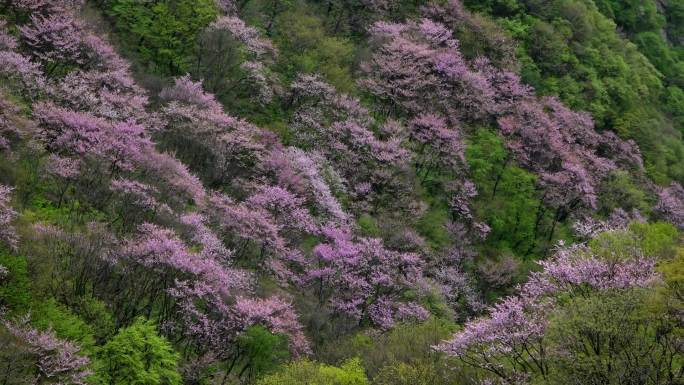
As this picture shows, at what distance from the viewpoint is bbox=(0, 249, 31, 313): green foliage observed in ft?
68.2

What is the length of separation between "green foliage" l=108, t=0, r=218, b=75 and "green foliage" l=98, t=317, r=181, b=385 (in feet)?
95.5

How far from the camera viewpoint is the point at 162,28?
4550 cm

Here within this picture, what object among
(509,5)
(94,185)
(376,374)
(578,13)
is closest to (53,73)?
(94,185)

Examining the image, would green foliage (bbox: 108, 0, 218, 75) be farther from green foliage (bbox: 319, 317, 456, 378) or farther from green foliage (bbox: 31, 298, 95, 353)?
green foliage (bbox: 31, 298, 95, 353)

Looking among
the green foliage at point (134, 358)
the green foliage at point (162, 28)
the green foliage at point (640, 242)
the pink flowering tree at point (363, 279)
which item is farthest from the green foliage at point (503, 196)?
the green foliage at point (134, 358)

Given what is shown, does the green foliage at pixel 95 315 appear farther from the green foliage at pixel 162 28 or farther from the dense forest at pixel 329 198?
the green foliage at pixel 162 28

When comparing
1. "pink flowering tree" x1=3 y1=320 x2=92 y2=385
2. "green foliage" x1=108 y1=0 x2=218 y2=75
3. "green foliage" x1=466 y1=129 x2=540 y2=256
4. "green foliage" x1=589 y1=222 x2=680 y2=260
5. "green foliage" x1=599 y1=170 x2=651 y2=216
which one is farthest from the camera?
"green foliage" x1=599 y1=170 x2=651 y2=216

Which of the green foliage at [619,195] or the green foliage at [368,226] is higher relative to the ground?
the green foliage at [619,195]

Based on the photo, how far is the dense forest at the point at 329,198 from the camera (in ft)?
70.7

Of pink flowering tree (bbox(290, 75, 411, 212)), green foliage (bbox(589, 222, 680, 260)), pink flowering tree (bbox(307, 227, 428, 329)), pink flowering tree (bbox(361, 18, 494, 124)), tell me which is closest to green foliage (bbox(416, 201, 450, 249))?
pink flowering tree (bbox(290, 75, 411, 212))

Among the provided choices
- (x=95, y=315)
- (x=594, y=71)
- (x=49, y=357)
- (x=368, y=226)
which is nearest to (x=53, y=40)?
(x=95, y=315)

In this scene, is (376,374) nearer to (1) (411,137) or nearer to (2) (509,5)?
(1) (411,137)

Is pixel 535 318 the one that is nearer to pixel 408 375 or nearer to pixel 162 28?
pixel 408 375

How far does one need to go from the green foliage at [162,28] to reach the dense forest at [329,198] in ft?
0.67
